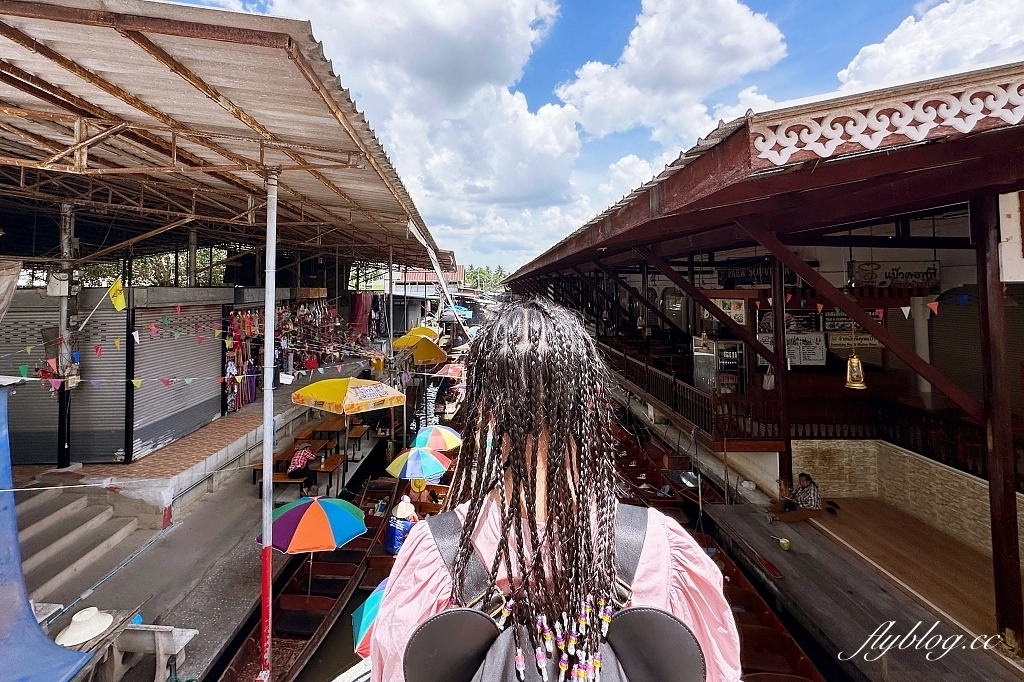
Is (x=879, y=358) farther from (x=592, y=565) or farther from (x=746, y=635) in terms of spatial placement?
(x=592, y=565)

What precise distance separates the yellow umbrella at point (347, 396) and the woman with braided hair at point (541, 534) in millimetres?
7026

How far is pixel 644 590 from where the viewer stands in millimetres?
979

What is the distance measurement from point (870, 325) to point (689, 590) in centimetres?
506

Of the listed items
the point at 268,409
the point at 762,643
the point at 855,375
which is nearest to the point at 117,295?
the point at 268,409

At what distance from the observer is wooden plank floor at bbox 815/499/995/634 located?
203 inches

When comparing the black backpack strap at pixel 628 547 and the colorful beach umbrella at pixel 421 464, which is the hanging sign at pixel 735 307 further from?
the black backpack strap at pixel 628 547

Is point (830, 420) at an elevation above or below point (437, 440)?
above

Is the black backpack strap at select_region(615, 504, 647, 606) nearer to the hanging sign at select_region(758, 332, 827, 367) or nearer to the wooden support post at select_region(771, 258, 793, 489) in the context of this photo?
the wooden support post at select_region(771, 258, 793, 489)

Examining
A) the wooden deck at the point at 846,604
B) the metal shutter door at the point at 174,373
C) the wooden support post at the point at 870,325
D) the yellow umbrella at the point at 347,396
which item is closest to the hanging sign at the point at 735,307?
the wooden deck at the point at 846,604

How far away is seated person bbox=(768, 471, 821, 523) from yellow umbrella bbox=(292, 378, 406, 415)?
6601 millimetres

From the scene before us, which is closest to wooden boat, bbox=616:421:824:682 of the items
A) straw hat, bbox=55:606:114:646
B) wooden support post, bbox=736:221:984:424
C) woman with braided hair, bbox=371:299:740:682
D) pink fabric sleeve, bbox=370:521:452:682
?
wooden support post, bbox=736:221:984:424

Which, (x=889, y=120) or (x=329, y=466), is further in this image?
(x=329, y=466)

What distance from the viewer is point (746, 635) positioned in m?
4.82

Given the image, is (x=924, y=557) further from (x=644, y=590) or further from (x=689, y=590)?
(x=644, y=590)
